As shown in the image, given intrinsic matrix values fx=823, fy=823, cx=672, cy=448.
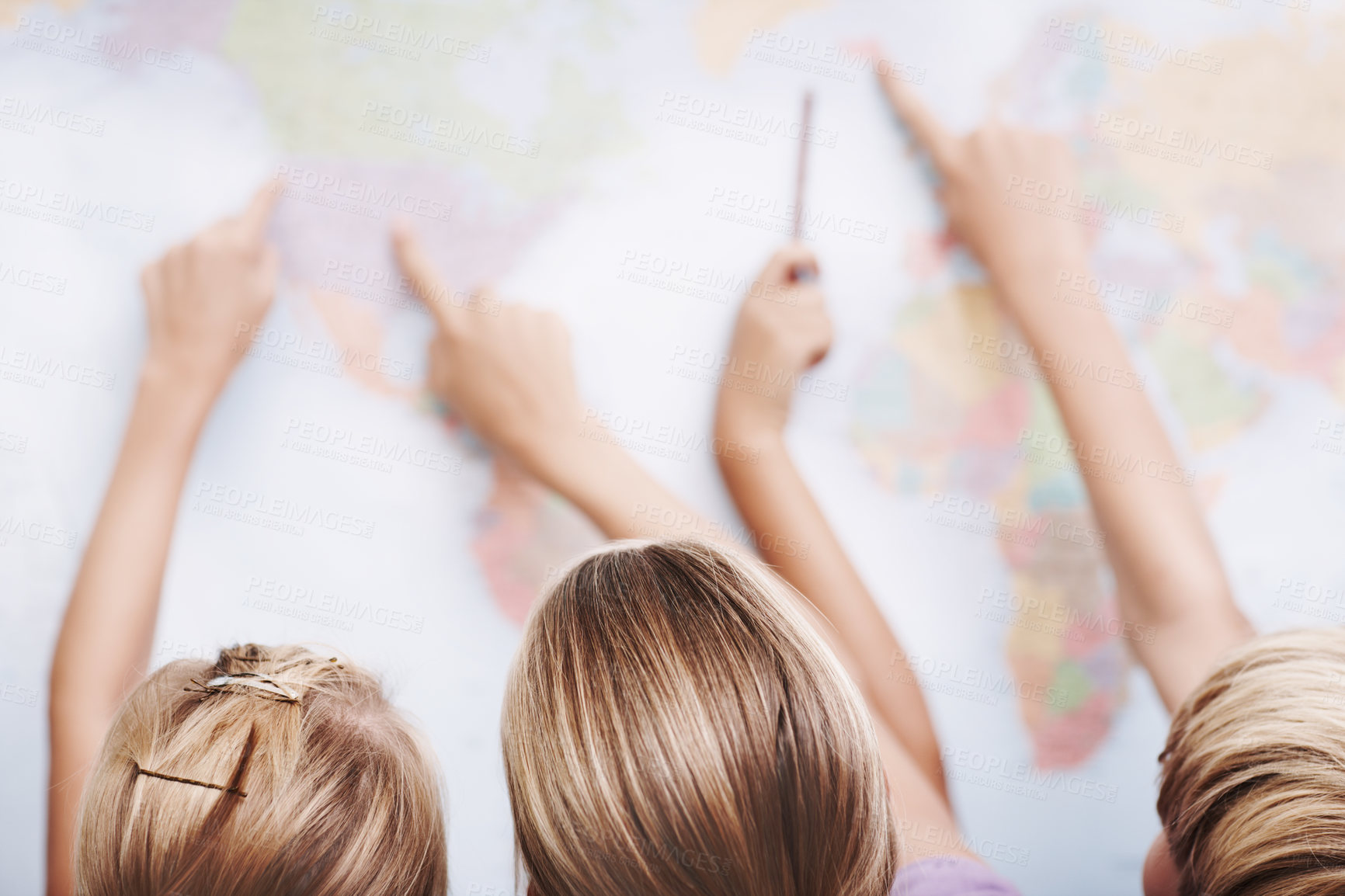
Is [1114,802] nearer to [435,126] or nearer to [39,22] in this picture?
[435,126]

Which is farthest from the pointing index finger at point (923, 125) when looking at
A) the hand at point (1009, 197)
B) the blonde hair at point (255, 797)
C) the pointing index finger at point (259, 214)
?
the blonde hair at point (255, 797)

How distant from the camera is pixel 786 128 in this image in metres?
0.90

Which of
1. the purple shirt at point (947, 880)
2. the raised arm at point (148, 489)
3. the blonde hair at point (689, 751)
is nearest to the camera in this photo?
the blonde hair at point (689, 751)

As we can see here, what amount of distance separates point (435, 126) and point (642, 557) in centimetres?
60

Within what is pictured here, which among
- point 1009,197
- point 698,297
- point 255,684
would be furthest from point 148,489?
point 1009,197

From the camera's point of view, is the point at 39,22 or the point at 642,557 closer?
the point at 642,557

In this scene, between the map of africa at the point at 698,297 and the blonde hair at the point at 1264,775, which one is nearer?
the blonde hair at the point at 1264,775

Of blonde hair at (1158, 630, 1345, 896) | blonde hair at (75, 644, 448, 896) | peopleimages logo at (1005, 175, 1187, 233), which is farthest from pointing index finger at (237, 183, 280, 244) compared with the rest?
blonde hair at (1158, 630, 1345, 896)

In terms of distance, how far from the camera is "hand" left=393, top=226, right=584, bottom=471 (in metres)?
0.87

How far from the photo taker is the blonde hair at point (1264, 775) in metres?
0.51

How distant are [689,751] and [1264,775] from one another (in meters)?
0.40

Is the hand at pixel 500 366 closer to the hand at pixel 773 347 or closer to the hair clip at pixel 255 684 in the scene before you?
the hand at pixel 773 347

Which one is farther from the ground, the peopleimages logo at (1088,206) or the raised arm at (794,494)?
the peopleimages logo at (1088,206)

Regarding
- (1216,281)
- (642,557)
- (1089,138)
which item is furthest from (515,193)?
(1216,281)
